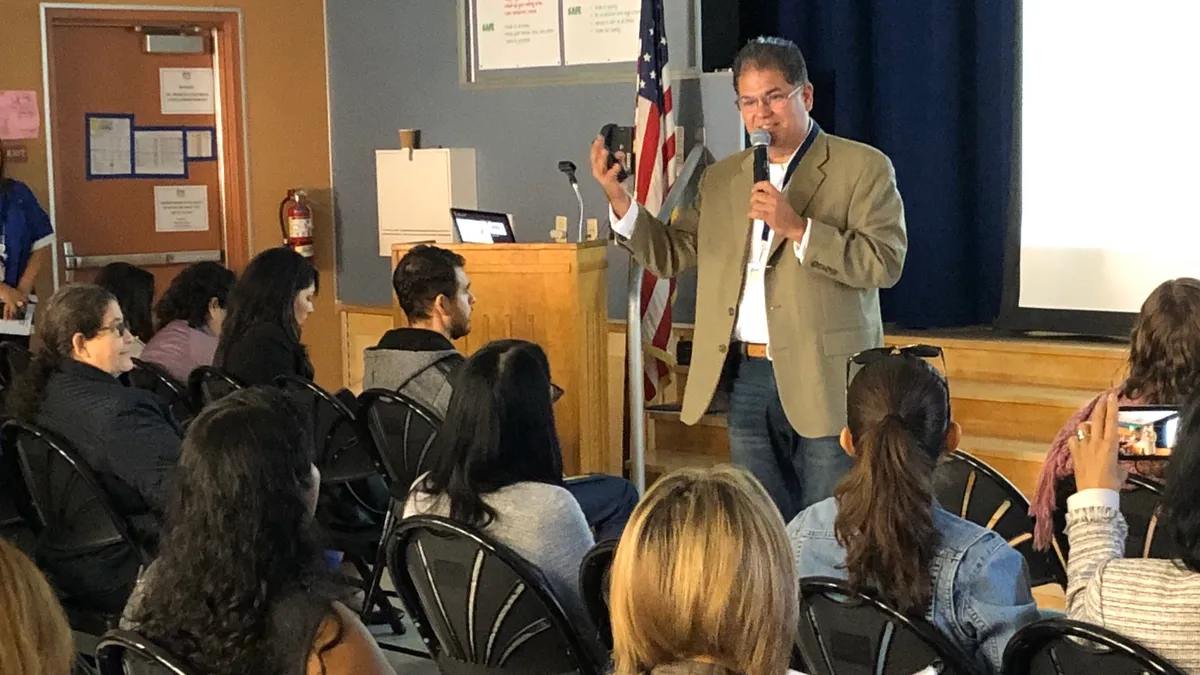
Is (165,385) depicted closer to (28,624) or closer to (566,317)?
(566,317)

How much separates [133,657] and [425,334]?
182 cm

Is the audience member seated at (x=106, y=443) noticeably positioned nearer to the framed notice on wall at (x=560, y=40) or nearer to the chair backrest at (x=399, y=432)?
the chair backrest at (x=399, y=432)

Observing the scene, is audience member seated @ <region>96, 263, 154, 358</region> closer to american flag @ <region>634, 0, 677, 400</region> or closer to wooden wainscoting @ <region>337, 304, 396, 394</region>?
american flag @ <region>634, 0, 677, 400</region>

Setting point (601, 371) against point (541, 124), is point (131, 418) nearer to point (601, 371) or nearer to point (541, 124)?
point (601, 371)

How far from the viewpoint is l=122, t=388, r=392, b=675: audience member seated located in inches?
72.4

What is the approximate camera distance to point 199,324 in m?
4.44

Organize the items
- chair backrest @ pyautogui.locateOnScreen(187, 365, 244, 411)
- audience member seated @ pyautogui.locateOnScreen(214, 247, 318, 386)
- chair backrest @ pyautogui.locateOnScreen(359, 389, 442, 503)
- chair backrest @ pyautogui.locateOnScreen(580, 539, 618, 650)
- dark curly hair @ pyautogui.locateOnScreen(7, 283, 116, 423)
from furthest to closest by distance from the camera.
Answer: audience member seated @ pyautogui.locateOnScreen(214, 247, 318, 386) < chair backrest @ pyautogui.locateOnScreen(187, 365, 244, 411) < chair backrest @ pyautogui.locateOnScreen(359, 389, 442, 503) < dark curly hair @ pyautogui.locateOnScreen(7, 283, 116, 423) < chair backrest @ pyautogui.locateOnScreen(580, 539, 618, 650)

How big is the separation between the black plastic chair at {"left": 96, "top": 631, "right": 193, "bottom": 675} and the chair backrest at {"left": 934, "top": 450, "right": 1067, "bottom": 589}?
57.2 inches

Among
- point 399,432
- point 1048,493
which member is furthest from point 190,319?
point 1048,493

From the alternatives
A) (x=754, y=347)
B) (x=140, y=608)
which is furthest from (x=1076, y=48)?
(x=140, y=608)

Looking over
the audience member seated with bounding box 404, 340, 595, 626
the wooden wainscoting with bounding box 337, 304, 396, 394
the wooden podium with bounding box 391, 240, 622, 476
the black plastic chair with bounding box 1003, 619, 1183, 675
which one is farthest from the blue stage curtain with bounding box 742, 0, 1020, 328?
the black plastic chair with bounding box 1003, 619, 1183, 675

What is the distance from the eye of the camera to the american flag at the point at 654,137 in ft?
17.1

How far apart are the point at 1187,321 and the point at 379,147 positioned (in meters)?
4.98

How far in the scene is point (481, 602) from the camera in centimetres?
236
